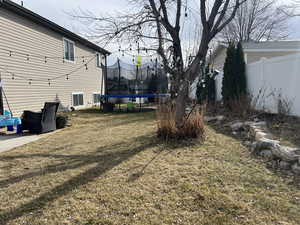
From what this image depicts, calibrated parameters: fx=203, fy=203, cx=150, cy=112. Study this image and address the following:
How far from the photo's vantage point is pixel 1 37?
6574 millimetres

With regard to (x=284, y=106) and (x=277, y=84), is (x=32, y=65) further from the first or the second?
(x=284, y=106)

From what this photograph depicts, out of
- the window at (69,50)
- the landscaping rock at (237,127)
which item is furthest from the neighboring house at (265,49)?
the landscaping rock at (237,127)

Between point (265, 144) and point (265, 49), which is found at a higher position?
point (265, 49)

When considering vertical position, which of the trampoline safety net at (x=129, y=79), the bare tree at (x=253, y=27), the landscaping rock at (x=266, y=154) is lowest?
the landscaping rock at (x=266, y=154)

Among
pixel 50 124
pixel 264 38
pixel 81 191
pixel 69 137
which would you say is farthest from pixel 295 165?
pixel 264 38

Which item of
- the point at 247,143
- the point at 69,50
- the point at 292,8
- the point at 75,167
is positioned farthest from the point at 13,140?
the point at 292,8

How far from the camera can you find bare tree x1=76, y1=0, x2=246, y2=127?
4.46m

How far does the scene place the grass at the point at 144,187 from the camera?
6.05 ft

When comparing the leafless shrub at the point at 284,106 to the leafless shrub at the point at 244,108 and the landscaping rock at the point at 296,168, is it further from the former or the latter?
the landscaping rock at the point at 296,168

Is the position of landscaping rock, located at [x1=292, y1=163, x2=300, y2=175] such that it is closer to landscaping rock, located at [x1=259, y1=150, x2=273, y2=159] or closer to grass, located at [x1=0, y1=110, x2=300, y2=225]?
grass, located at [x1=0, y1=110, x2=300, y2=225]

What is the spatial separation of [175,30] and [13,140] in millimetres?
4607

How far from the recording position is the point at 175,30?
482 centimetres

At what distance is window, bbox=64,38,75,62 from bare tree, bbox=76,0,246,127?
542 centimetres

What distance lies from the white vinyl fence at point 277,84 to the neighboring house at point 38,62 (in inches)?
313
